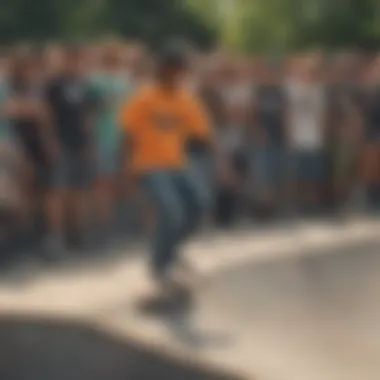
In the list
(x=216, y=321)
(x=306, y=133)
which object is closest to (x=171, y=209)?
(x=216, y=321)

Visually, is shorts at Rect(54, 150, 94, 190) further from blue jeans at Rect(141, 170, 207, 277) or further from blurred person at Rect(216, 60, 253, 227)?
blue jeans at Rect(141, 170, 207, 277)

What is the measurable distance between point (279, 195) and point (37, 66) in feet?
11.4

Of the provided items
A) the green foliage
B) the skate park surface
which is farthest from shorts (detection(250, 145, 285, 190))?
the green foliage

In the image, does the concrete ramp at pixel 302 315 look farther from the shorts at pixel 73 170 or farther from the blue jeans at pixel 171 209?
the shorts at pixel 73 170

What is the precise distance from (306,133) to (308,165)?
399mm

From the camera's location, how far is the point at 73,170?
43.7 ft

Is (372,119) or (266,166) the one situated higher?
(372,119)

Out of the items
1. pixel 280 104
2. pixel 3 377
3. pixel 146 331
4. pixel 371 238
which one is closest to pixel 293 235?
pixel 371 238

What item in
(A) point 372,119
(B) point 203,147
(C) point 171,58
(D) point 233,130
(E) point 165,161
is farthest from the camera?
(A) point 372,119

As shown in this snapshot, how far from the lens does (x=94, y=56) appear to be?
1509cm

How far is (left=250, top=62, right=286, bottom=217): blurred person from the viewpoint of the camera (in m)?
15.4

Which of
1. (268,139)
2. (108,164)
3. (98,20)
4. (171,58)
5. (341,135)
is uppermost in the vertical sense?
(98,20)

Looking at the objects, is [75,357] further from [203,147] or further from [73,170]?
[73,170]

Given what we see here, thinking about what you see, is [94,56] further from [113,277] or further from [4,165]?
[113,277]
